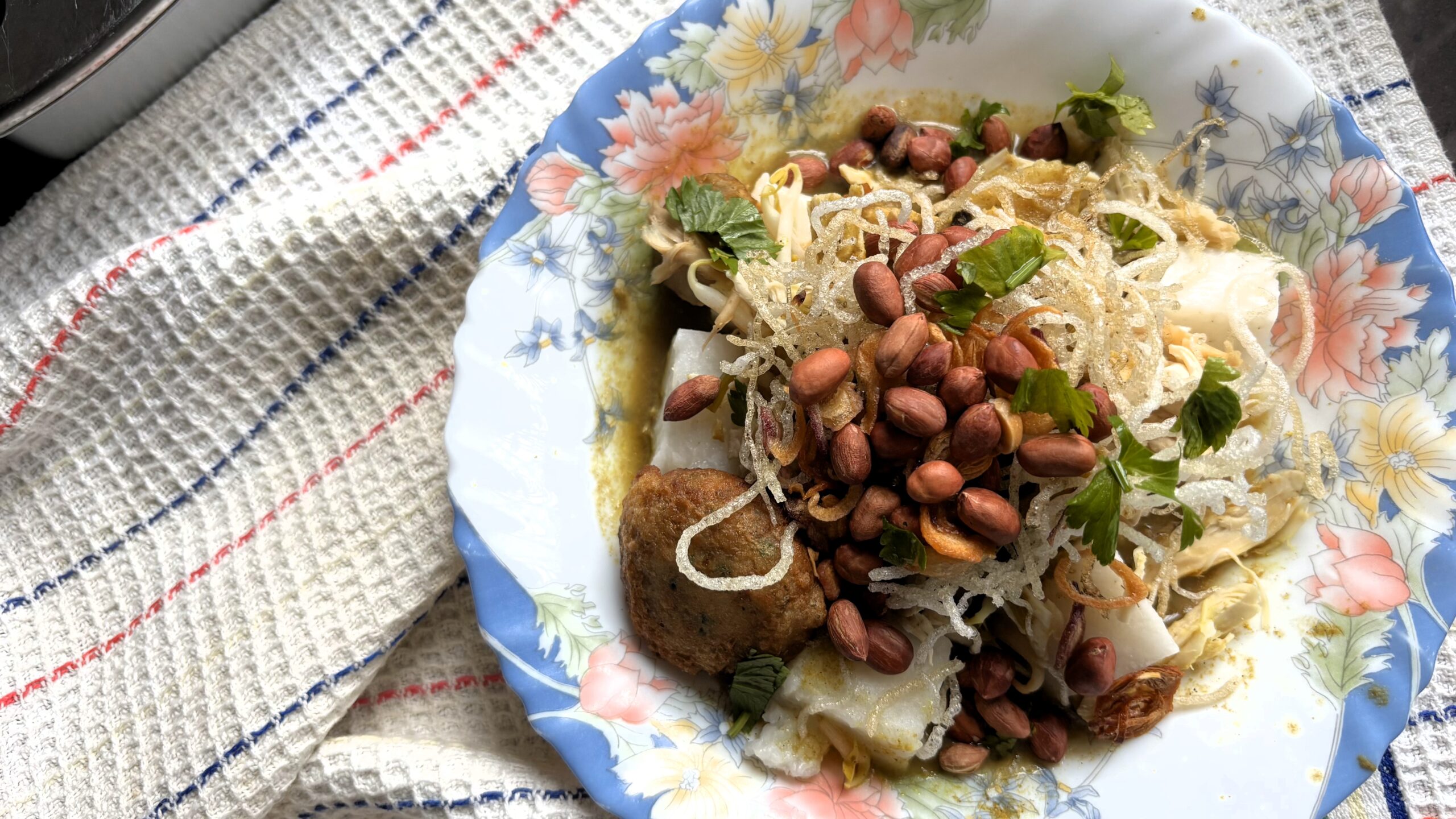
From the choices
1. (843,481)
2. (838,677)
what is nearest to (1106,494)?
(843,481)


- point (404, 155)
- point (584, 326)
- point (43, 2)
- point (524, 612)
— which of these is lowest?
point (524, 612)

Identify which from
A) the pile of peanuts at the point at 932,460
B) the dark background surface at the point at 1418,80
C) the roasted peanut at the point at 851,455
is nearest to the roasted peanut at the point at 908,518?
the pile of peanuts at the point at 932,460

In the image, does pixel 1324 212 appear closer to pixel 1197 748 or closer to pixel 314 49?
pixel 1197 748

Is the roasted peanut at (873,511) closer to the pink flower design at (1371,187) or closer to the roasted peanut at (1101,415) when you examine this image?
the roasted peanut at (1101,415)

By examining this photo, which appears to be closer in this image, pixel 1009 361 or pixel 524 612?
pixel 1009 361

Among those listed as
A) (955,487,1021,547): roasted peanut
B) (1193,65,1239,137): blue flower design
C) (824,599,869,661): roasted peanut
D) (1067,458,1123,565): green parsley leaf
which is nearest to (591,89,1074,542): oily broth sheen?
(1193,65,1239,137): blue flower design
